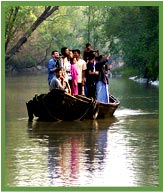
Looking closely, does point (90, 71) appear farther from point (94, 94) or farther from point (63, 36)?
point (63, 36)

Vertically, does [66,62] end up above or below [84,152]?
above

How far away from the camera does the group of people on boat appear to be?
2188 centimetres

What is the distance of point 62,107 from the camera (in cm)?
2147

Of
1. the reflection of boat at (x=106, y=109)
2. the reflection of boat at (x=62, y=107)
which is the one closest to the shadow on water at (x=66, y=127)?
the reflection of boat at (x=62, y=107)

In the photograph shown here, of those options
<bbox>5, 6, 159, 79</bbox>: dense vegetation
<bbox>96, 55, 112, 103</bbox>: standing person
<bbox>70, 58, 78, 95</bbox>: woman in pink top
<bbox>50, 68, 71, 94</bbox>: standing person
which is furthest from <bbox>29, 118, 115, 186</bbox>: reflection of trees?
<bbox>5, 6, 159, 79</bbox>: dense vegetation

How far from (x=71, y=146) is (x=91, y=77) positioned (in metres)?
6.34

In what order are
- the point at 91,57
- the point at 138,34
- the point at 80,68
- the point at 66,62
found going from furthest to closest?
the point at 138,34 → the point at 91,57 → the point at 80,68 → the point at 66,62

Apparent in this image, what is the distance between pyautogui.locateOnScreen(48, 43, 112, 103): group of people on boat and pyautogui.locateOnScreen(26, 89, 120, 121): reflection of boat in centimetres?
31

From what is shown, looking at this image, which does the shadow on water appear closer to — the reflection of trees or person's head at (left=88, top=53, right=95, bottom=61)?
the reflection of trees

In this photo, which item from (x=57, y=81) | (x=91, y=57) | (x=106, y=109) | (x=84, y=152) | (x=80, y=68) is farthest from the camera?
(x=106, y=109)

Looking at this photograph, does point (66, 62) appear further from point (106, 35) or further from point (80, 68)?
point (106, 35)

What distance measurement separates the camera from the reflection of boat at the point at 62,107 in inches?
838

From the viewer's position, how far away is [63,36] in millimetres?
88312

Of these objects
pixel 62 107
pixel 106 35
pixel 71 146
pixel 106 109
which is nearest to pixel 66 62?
pixel 62 107
